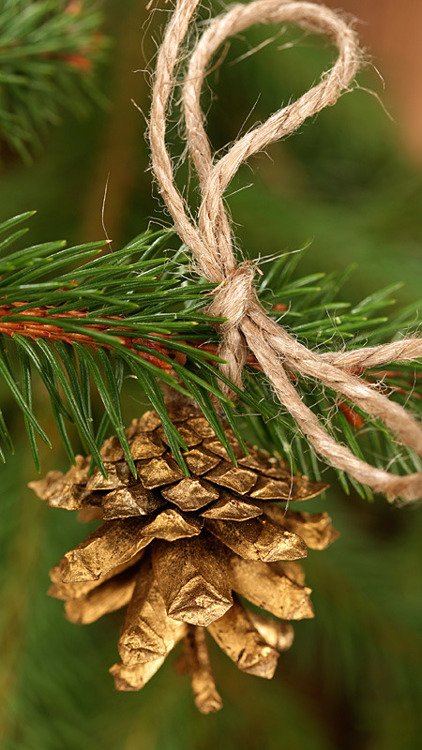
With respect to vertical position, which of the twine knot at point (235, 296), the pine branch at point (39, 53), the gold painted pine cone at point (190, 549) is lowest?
the gold painted pine cone at point (190, 549)

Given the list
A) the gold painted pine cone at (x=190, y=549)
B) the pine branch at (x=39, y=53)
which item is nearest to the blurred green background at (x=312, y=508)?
the pine branch at (x=39, y=53)

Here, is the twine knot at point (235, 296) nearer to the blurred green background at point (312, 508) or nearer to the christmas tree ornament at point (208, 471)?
the christmas tree ornament at point (208, 471)

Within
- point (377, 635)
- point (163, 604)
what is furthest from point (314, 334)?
point (377, 635)

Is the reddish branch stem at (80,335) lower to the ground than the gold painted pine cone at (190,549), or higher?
higher

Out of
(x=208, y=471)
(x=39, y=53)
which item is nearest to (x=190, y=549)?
(x=208, y=471)

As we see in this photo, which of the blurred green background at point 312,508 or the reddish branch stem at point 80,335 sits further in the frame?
the blurred green background at point 312,508

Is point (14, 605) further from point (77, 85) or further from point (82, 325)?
point (77, 85)
